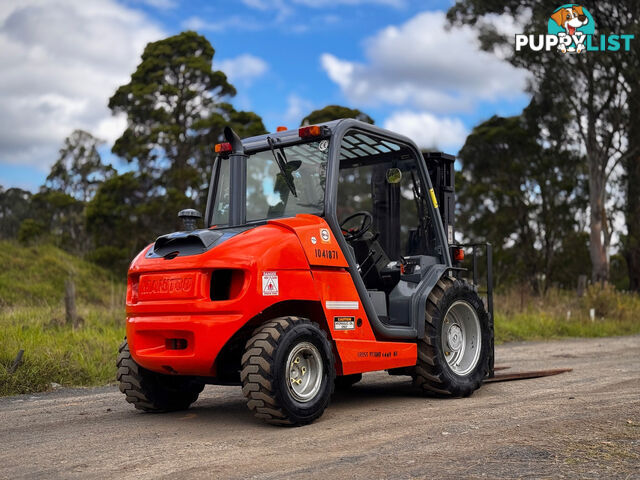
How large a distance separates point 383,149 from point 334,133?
4.00 feet

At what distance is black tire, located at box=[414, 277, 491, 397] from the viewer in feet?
23.2

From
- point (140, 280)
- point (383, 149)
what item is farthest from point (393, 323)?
point (140, 280)

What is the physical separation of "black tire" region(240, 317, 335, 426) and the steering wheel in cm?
134

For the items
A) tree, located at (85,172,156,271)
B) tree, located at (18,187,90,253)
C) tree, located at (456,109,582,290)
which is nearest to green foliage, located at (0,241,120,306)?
tree, located at (85,172,156,271)

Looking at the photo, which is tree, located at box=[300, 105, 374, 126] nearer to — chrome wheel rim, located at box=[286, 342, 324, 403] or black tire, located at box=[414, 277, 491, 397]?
black tire, located at box=[414, 277, 491, 397]

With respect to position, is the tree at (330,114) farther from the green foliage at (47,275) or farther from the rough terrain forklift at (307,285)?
the rough terrain forklift at (307,285)

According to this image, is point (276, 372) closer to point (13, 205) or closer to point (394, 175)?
point (394, 175)

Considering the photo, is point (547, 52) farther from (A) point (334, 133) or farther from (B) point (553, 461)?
(B) point (553, 461)

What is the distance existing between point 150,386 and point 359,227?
94.9 inches

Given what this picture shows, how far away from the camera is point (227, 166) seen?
7305 mm

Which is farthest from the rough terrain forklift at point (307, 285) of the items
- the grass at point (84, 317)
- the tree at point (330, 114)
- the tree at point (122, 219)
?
the tree at point (330, 114)

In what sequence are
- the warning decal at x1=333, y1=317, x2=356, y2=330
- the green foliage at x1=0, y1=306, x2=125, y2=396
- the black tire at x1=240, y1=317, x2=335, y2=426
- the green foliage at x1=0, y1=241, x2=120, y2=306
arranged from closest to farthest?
1. the black tire at x1=240, y1=317, x2=335, y2=426
2. the warning decal at x1=333, y1=317, x2=356, y2=330
3. the green foliage at x1=0, y1=306, x2=125, y2=396
4. the green foliage at x1=0, y1=241, x2=120, y2=306

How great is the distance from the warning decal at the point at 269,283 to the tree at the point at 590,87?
2557 centimetres

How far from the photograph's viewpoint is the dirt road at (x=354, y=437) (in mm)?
4430
